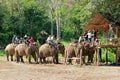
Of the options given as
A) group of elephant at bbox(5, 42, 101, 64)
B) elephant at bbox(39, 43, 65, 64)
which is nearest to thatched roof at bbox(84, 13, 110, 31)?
group of elephant at bbox(5, 42, 101, 64)

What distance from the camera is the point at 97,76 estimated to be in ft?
79.8

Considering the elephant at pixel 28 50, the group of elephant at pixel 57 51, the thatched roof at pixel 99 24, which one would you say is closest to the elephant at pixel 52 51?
the group of elephant at pixel 57 51

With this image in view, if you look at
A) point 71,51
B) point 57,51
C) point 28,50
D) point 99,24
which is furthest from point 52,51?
point 99,24

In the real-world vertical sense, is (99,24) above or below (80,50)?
above

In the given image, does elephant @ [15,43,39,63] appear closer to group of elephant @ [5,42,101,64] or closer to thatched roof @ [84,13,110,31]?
group of elephant @ [5,42,101,64]

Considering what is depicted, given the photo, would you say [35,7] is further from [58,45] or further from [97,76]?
[97,76]

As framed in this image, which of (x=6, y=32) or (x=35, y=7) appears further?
(x=35, y=7)

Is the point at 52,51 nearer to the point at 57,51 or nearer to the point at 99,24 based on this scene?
the point at 57,51

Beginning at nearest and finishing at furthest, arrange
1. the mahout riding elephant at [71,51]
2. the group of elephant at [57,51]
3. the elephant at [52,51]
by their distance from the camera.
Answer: the group of elephant at [57,51]
the mahout riding elephant at [71,51]
the elephant at [52,51]

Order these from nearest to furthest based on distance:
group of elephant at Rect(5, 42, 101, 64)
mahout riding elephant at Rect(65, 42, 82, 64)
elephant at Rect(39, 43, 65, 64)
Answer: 1. group of elephant at Rect(5, 42, 101, 64)
2. mahout riding elephant at Rect(65, 42, 82, 64)
3. elephant at Rect(39, 43, 65, 64)

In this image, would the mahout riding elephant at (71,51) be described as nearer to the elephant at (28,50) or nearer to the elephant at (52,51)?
the elephant at (52,51)

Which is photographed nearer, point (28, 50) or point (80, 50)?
point (80, 50)

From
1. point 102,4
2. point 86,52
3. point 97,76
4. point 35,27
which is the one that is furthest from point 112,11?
point 35,27

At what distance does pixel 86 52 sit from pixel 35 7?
26.6 meters
